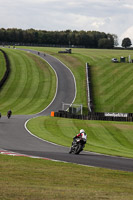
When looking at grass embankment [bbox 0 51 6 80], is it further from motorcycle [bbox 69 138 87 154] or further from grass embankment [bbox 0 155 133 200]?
grass embankment [bbox 0 155 133 200]

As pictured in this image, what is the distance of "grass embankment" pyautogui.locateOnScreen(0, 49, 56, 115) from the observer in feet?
262

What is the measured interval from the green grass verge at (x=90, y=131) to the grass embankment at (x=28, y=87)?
22483 millimetres

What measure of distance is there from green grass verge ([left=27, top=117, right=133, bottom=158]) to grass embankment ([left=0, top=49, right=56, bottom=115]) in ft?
73.8

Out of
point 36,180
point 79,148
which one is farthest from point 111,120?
point 36,180

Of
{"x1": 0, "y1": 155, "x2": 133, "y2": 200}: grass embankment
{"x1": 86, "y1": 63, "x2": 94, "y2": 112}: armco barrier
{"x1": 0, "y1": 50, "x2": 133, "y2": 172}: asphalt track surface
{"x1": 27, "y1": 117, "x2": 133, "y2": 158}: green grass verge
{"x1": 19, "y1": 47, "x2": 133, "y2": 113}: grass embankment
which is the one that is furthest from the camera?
{"x1": 19, "y1": 47, "x2": 133, "y2": 113}: grass embankment

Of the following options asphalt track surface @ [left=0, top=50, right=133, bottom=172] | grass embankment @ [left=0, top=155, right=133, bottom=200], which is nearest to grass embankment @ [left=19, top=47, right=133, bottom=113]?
asphalt track surface @ [left=0, top=50, right=133, bottom=172]

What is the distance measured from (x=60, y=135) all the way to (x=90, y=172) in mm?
22188

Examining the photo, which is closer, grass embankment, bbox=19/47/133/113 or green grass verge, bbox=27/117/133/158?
green grass verge, bbox=27/117/133/158

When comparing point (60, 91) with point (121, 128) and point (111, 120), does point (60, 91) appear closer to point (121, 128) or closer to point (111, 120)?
point (111, 120)

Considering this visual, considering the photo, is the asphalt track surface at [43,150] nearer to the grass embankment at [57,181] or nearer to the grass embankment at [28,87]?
the grass embankment at [57,181]

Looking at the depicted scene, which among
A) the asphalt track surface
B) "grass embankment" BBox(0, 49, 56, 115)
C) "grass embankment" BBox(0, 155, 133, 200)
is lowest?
"grass embankment" BBox(0, 49, 56, 115)

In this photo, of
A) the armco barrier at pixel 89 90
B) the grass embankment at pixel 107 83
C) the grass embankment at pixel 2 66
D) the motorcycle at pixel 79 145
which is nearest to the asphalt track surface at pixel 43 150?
the motorcycle at pixel 79 145

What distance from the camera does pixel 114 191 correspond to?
1600 centimetres

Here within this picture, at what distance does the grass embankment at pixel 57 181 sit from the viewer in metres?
14.5
